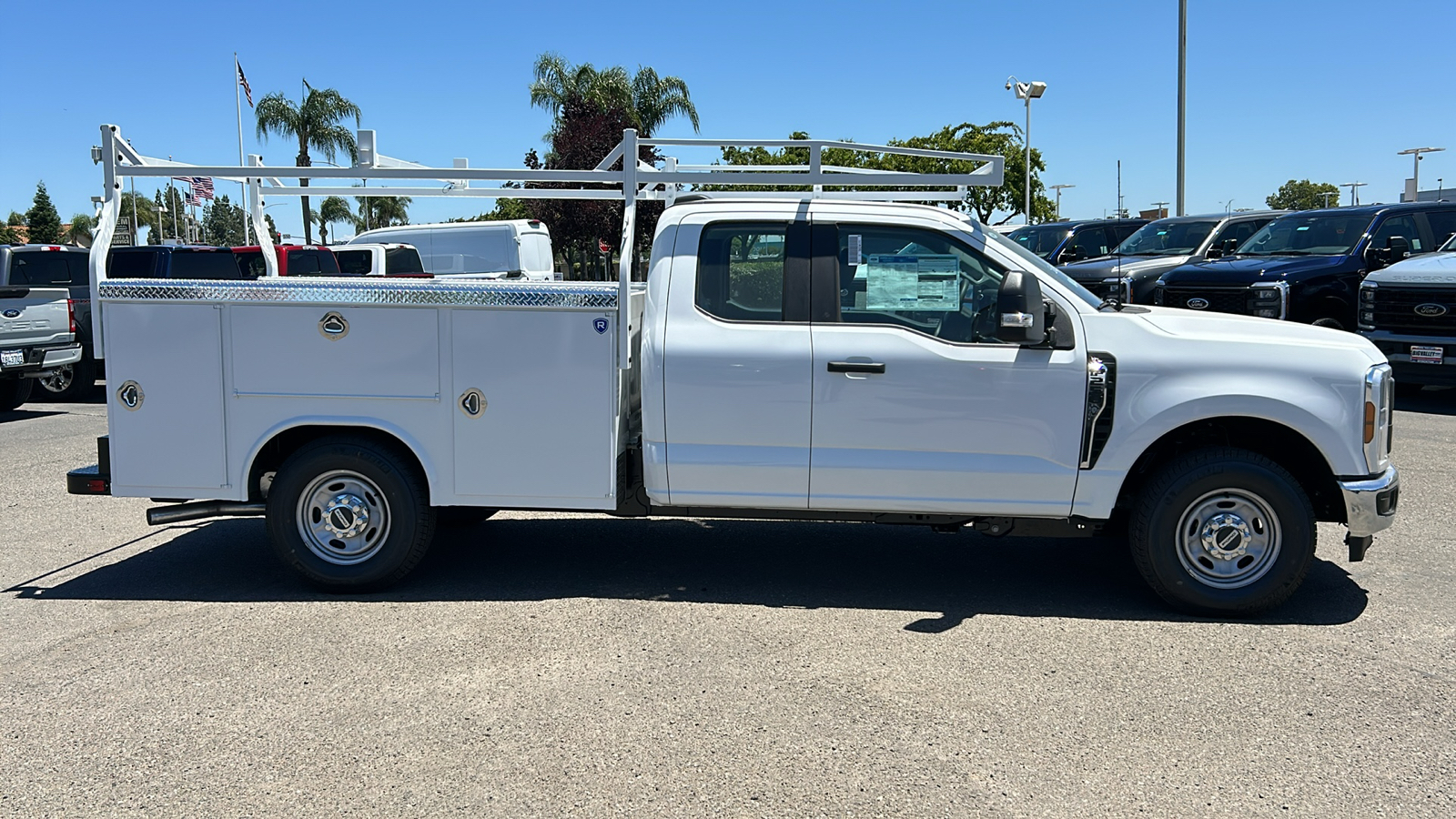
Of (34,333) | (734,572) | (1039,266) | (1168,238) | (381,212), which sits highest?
(381,212)

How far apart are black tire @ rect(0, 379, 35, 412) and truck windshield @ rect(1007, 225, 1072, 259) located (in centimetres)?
1559

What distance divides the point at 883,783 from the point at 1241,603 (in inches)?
99.2

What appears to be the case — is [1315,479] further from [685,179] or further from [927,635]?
[685,179]

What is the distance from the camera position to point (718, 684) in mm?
4801

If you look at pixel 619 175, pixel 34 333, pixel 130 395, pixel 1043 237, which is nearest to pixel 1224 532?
pixel 619 175

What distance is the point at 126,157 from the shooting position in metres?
6.20

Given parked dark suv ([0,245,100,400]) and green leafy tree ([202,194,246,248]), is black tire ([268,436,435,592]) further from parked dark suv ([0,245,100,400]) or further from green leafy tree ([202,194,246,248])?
green leafy tree ([202,194,246,248])

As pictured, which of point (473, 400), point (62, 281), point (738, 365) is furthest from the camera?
point (62, 281)

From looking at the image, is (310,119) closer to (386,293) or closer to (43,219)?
(386,293)

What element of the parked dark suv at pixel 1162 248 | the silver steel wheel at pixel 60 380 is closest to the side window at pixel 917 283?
the parked dark suv at pixel 1162 248

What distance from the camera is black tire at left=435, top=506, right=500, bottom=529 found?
6.91 meters

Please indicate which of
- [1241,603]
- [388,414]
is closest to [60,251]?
[388,414]

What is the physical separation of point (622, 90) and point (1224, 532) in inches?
1497

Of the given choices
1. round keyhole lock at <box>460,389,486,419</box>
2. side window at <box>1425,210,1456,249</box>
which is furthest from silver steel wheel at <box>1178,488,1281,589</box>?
side window at <box>1425,210,1456,249</box>
